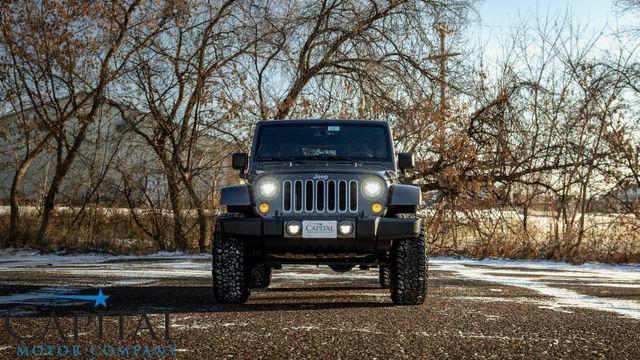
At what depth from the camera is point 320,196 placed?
595 cm

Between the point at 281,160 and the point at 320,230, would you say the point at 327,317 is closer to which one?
the point at 320,230

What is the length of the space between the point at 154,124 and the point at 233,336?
39.2 feet

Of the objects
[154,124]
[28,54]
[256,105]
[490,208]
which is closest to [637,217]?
[490,208]

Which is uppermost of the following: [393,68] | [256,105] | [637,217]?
[393,68]

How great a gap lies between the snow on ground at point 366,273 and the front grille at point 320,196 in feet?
6.17

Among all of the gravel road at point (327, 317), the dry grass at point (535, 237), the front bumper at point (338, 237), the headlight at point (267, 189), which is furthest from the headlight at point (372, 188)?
the dry grass at point (535, 237)

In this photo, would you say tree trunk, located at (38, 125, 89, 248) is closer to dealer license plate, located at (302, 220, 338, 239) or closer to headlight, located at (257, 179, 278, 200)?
headlight, located at (257, 179, 278, 200)

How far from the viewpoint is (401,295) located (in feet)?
19.4

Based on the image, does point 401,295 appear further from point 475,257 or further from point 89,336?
point 475,257

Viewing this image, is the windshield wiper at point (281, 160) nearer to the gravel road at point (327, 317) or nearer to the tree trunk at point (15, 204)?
the gravel road at point (327, 317)

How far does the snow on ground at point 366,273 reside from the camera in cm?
657

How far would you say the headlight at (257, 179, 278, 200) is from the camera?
236 inches

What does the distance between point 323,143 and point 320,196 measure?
54.0 inches

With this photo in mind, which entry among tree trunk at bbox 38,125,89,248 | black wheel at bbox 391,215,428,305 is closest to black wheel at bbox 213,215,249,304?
black wheel at bbox 391,215,428,305
